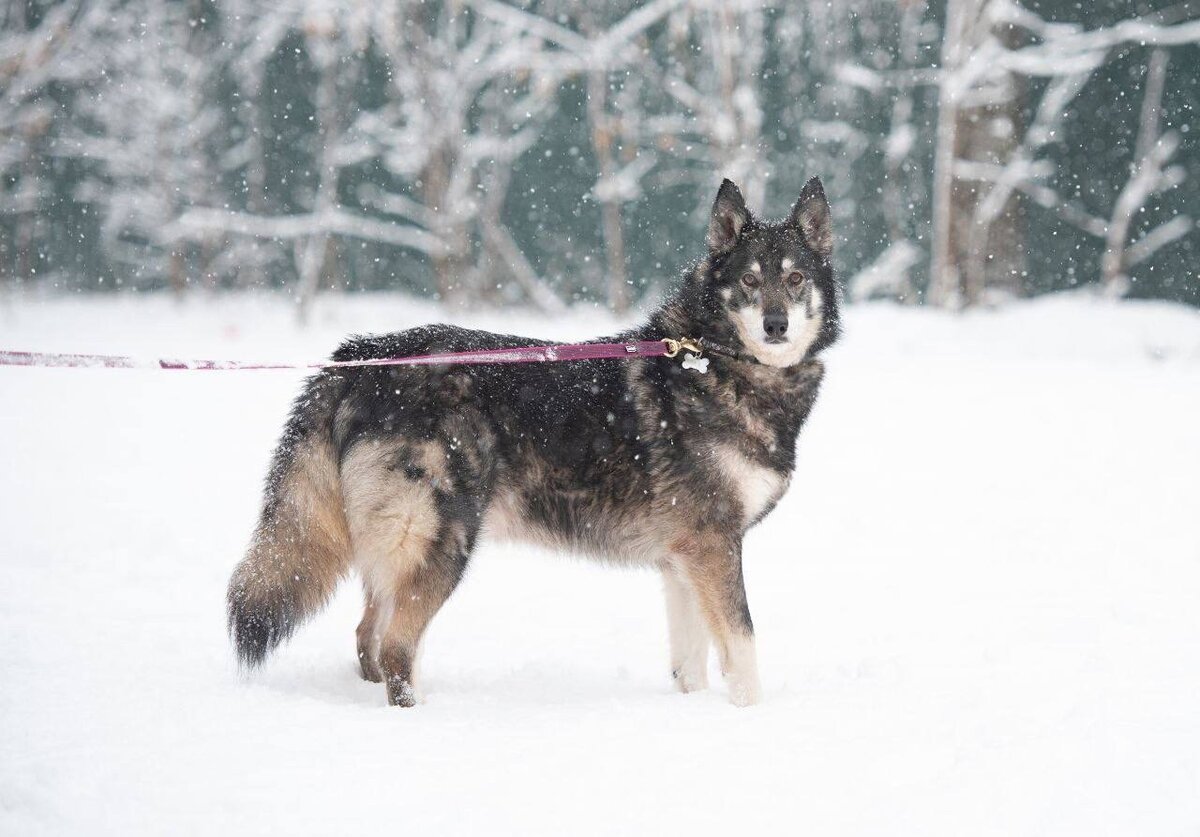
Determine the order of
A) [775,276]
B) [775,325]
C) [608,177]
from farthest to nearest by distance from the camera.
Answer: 1. [608,177]
2. [775,276]
3. [775,325]

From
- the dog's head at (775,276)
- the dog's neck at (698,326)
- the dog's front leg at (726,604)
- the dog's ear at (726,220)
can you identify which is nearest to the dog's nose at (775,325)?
the dog's head at (775,276)

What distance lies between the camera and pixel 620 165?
68.0 feet

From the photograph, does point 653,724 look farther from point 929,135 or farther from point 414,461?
point 929,135

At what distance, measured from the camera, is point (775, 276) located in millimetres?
4227

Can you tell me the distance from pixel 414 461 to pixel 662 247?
1824cm

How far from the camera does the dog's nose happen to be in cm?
405

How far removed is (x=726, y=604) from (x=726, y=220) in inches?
65.1

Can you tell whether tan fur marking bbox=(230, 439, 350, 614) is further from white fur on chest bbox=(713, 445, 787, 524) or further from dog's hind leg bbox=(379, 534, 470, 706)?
white fur on chest bbox=(713, 445, 787, 524)

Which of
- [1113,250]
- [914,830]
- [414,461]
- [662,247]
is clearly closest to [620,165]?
[662,247]

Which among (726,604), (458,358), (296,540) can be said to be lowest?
(726,604)

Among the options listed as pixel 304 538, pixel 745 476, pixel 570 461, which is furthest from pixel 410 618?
pixel 745 476

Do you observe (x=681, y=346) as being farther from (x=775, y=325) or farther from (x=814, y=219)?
(x=814, y=219)

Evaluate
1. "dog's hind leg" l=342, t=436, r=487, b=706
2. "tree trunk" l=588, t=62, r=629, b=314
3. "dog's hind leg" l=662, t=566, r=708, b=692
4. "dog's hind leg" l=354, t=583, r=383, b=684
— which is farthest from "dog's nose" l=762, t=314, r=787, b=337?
"tree trunk" l=588, t=62, r=629, b=314

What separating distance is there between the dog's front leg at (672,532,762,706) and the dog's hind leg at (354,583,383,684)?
1.36m
